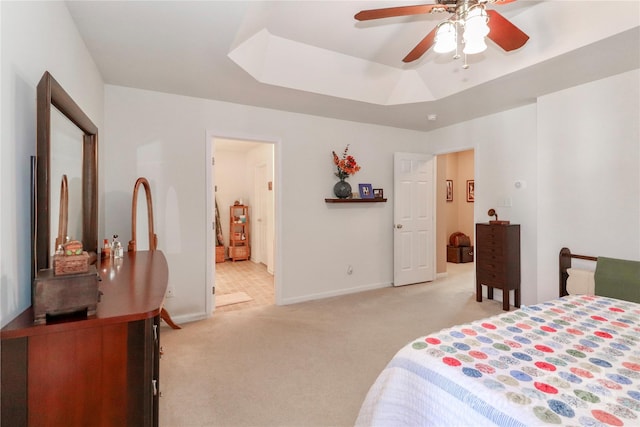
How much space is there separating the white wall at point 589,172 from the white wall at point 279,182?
1869mm

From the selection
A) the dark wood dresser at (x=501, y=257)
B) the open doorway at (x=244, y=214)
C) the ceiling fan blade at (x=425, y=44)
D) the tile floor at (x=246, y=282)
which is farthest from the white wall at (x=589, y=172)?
the open doorway at (x=244, y=214)

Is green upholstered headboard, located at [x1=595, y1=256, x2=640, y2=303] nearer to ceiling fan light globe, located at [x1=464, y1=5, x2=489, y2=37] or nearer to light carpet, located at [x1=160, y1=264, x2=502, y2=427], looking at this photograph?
light carpet, located at [x1=160, y1=264, x2=502, y2=427]

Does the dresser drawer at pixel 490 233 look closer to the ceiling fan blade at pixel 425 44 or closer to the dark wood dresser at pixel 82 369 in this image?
the ceiling fan blade at pixel 425 44

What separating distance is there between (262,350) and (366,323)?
1.14m

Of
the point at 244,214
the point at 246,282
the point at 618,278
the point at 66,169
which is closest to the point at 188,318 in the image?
the point at 246,282

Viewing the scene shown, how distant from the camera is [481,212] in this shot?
13.6ft

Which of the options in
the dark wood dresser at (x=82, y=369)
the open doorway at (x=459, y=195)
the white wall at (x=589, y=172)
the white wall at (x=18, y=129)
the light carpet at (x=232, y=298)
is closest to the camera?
the dark wood dresser at (x=82, y=369)

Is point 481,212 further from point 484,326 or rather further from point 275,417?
point 275,417

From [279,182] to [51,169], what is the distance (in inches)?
99.8

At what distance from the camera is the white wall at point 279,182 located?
10.1 feet

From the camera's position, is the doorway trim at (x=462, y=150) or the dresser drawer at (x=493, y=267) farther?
the doorway trim at (x=462, y=150)

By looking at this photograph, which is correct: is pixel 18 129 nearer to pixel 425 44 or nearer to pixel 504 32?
pixel 425 44

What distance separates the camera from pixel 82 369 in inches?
39.7

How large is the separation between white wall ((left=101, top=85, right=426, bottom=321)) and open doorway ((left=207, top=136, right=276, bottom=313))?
47.7 inches
